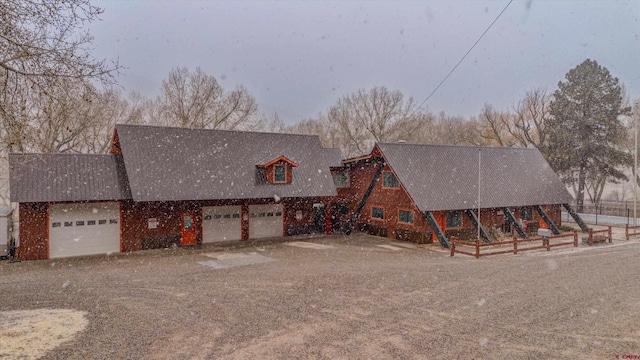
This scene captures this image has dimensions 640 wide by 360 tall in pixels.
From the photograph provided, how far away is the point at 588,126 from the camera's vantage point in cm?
3869

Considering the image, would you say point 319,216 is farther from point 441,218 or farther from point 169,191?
point 169,191

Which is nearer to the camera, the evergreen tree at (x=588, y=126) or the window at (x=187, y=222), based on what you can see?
the window at (x=187, y=222)

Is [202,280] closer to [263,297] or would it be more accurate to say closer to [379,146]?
[263,297]

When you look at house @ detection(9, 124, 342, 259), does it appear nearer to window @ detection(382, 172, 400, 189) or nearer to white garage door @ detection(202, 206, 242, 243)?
white garage door @ detection(202, 206, 242, 243)

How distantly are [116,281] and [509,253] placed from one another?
17193 mm

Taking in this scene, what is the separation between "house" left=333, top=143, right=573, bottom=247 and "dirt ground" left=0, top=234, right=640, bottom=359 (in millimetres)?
5752

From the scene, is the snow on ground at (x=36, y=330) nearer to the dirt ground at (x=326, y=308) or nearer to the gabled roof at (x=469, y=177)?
the dirt ground at (x=326, y=308)

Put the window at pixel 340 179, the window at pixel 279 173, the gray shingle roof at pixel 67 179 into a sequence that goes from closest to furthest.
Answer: the gray shingle roof at pixel 67 179
the window at pixel 279 173
the window at pixel 340 179

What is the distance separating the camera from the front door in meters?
21.3

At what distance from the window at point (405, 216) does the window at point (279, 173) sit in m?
7.02

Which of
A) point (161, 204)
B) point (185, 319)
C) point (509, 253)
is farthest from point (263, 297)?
point (509, 253)

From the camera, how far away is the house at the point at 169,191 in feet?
59.6

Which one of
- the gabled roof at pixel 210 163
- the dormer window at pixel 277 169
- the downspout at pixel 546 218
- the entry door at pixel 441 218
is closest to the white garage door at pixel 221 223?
the gabled roof at pixel 210 163

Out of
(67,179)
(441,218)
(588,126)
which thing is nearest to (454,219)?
(441,218)
